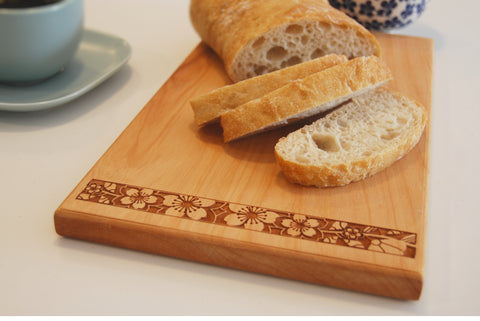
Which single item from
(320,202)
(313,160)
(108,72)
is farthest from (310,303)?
(108,72)

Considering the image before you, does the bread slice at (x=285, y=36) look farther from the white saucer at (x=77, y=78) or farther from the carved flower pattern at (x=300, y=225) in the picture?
the carved flower pattern at (x=300, y=225)

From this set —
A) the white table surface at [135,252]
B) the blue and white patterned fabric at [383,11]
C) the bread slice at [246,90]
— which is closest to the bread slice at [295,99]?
the bread slice at [246,90]

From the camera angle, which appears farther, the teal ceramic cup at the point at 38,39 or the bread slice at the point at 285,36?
the bread slice at the point at 285,36

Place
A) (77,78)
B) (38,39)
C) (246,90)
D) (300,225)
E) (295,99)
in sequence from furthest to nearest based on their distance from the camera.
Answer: (77,78) < (38,39) < (246,90) < (295,99) < (300,225)

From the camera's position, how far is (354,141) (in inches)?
70.1

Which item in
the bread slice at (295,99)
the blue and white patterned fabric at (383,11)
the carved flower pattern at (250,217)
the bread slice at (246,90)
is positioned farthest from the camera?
the blue and white patterned fabric at (383,11)

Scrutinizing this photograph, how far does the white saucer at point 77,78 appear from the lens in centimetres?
205

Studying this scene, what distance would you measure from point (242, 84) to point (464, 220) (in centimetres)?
83

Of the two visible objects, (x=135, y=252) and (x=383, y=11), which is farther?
(x=383, y=11)

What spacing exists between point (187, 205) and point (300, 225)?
0.33 metres

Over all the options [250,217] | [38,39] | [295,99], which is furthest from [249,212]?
[38,39]

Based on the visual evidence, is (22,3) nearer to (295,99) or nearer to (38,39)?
(38,39)

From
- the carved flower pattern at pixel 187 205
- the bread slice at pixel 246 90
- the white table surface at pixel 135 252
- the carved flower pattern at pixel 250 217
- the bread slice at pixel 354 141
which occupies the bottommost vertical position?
the white table surface at pixel 135 252

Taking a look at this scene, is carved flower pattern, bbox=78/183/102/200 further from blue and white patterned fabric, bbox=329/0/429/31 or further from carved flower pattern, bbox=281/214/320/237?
blue and white patterned fabric, bbox=329/0/429/31
